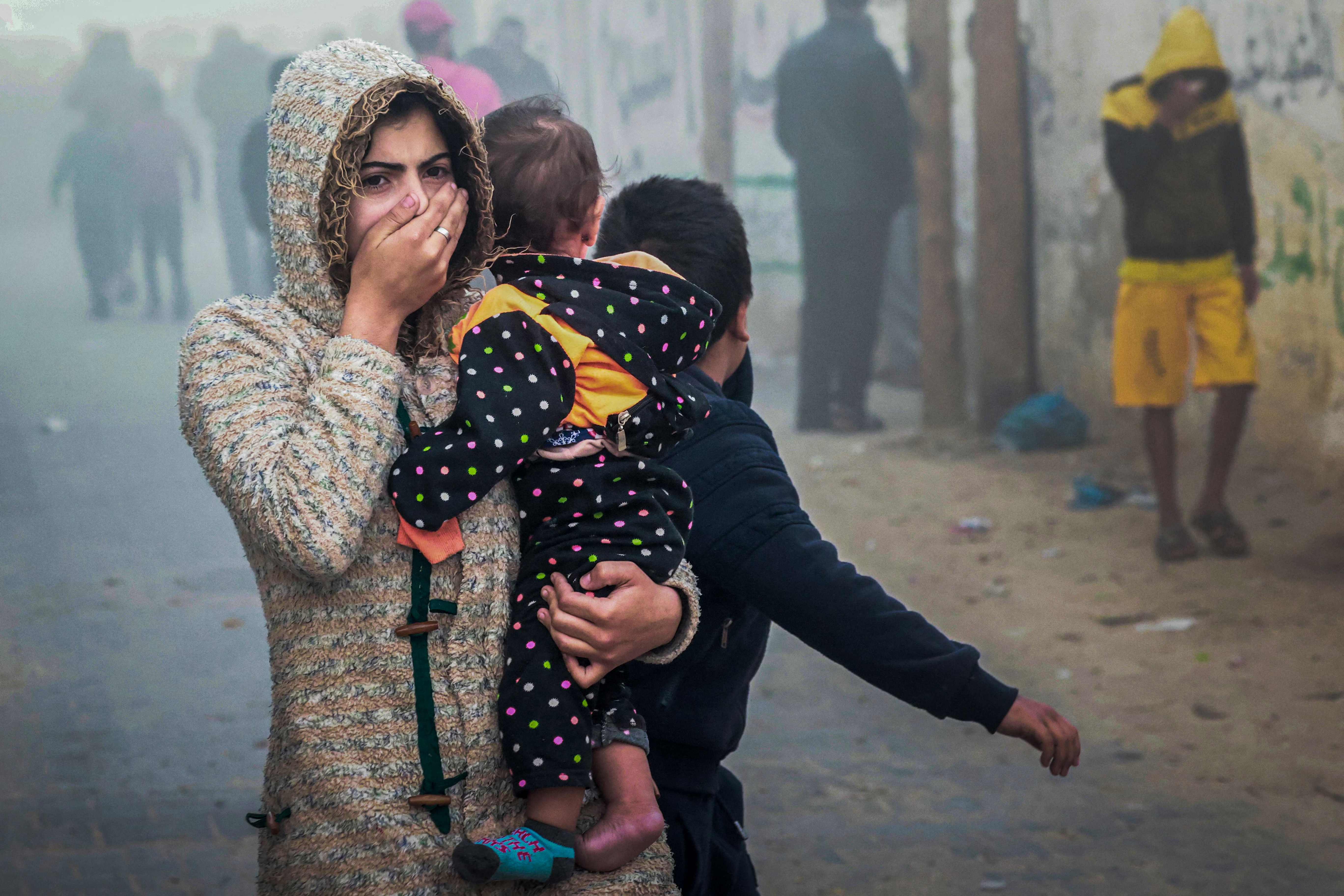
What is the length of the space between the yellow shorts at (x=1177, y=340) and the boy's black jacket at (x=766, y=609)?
4.56 meters

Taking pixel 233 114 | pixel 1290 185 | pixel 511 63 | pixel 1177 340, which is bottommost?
pixel 1177 340

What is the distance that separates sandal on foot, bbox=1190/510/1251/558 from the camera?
575 centimetres

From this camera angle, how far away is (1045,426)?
730 centimetres

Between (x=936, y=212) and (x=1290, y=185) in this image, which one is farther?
(x=936, y=212)

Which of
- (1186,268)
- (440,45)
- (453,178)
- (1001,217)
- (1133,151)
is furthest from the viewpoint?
(1001,217)

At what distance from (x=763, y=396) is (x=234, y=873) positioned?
5.01m

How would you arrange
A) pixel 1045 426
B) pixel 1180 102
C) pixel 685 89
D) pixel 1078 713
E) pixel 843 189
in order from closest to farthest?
pixel 1078 713, pixel 1180 102, pixel 1045 426, pixel 843 189, pixel 685 89

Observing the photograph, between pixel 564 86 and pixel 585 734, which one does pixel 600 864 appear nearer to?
pixel 585 734

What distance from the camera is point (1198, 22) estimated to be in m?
6.24

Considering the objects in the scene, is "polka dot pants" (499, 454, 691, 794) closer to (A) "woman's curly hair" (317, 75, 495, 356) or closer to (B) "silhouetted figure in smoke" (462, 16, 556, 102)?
(A) "woman's curly hair" (317, 75, 495, 356)

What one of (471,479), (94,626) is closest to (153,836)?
(94,626)

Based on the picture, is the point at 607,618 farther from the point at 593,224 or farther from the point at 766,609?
the point at 593,224

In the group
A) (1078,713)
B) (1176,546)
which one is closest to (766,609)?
(1078,713)

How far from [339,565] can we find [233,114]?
594 cm
